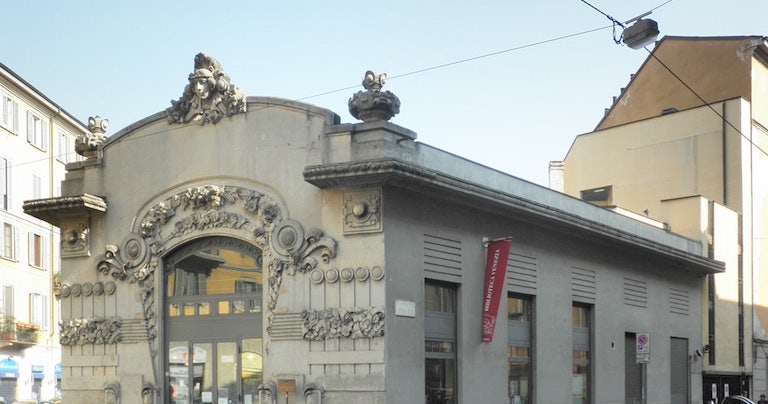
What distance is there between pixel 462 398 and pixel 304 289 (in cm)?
407

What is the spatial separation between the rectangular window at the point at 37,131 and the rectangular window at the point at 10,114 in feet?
4.94

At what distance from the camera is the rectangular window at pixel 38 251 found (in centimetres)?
5325

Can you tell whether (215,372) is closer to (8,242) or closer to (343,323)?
(343,323)

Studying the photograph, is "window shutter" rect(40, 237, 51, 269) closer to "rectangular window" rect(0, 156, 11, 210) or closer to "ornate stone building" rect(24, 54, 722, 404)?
"rectangular window" rect(0, 156, 11, 210)

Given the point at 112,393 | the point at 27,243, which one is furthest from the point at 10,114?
the point at 112,393

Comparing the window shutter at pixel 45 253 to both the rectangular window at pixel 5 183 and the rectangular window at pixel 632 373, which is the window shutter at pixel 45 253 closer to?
the rectangular window at pixel 5 183

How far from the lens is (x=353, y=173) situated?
19656mm

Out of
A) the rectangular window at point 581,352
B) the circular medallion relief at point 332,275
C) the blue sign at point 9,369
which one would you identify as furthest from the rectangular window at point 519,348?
the blue sign at point 9,369

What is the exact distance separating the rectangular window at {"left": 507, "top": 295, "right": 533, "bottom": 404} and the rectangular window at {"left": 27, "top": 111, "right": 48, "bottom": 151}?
3629 cm

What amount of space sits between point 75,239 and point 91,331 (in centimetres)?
212

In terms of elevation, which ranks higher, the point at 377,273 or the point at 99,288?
the point at 377,273

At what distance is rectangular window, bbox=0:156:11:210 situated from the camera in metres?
50.5

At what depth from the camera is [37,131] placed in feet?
180

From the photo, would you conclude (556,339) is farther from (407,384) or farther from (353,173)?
(353,173)
